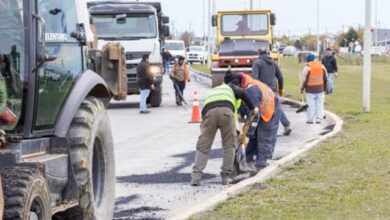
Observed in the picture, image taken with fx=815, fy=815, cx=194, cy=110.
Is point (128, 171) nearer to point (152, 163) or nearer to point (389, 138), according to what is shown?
point (152, 163)

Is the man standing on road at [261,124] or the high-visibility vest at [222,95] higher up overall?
the high-visibility vest at [222,95]

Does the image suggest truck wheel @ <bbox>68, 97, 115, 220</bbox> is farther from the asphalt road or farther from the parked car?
the parked car

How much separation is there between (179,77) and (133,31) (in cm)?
237

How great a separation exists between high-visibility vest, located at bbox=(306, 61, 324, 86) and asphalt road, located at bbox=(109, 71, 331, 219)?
3.36 feet

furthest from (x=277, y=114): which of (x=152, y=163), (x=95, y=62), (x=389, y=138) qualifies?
(x=95, y=62)

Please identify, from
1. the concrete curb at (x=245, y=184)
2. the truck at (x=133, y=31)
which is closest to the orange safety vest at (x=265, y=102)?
the concrete curb at (x=245, y=184)

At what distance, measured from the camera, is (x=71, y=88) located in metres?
6.83

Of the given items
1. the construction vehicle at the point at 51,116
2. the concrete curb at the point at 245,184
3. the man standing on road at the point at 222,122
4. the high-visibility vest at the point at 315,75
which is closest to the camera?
the construction vehicle at the point at 51,116

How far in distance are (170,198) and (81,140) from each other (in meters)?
3.60

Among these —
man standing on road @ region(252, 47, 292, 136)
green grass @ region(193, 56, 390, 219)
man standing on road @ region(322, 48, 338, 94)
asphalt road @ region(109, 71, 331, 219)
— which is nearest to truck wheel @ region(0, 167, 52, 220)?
green grass @ region(193, 56, 390, 219)

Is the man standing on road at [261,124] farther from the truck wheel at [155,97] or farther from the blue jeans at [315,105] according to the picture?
the truck wheel at [155,97]

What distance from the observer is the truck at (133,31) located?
24.3m

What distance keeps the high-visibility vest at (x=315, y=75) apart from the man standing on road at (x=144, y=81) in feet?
18.6

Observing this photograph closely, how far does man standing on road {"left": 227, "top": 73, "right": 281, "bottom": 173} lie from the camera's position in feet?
37.1
